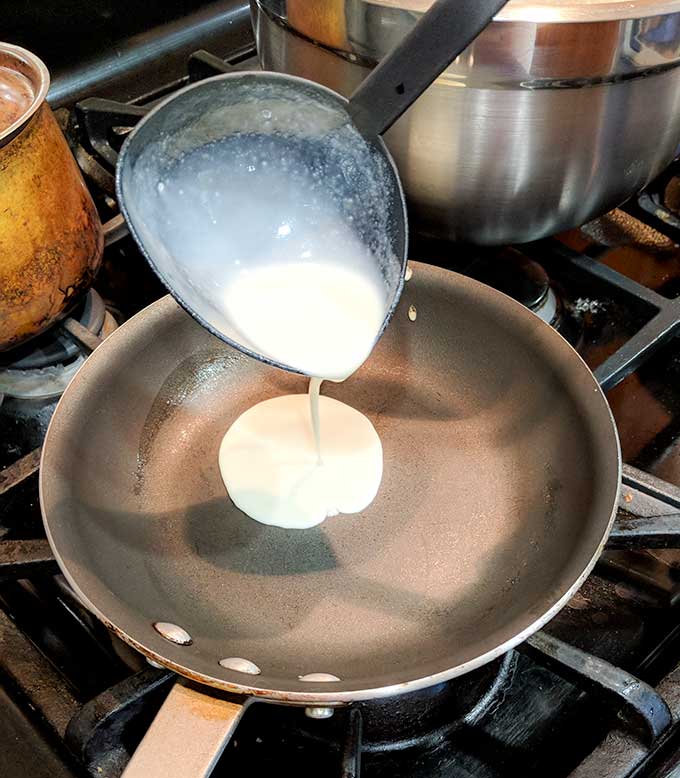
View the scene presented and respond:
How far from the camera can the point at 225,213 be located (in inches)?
22.6

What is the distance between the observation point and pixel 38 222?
59 centimetres

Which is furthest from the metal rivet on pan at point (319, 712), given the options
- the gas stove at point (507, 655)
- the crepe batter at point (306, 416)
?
the crepe batter at point (306, 416)

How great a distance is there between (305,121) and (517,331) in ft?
0.77

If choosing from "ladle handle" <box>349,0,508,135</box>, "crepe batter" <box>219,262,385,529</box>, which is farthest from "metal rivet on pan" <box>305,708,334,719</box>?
"ladle handle" <box>349,0,508,135</box>

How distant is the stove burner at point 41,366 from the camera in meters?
0.68

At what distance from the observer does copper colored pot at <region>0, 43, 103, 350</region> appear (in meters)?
0.57

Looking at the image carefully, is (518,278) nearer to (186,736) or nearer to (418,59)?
(418,59)

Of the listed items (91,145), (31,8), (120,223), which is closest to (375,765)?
(120,223)

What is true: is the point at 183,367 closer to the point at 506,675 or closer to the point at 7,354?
the point at 7,354

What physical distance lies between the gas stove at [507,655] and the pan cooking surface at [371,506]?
0.11 feet

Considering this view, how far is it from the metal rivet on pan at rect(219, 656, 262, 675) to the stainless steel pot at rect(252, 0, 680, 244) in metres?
0.34

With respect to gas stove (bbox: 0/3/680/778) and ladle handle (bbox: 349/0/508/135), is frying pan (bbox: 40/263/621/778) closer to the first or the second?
gas stove (bbox: 0/3/680/778)

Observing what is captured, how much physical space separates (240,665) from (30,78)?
1.51 feet

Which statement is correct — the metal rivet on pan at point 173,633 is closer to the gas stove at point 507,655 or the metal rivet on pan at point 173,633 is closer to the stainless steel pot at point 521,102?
the gas stove at point 507,655
